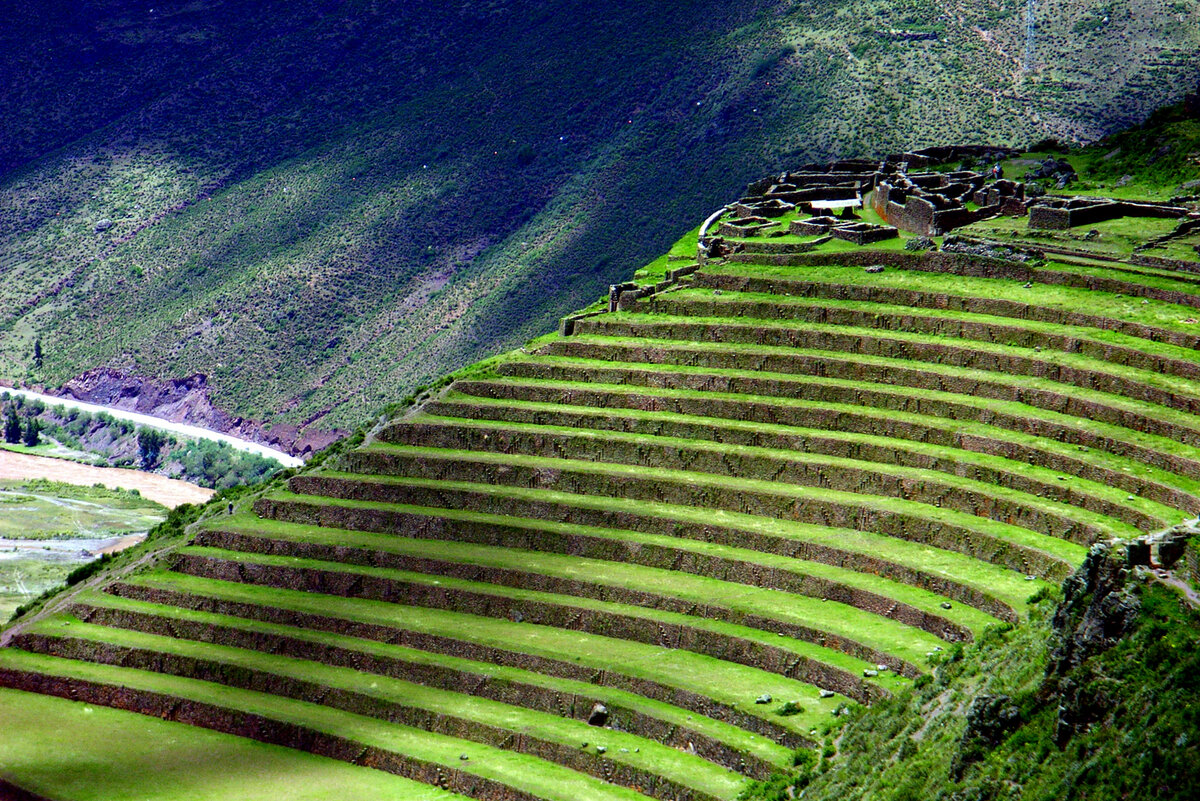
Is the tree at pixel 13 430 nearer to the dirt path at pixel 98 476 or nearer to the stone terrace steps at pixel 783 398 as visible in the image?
the dirt path at pixel 98 476

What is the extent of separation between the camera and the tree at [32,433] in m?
94.5

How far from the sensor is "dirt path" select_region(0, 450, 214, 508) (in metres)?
85.0

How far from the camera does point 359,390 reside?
90562 mm

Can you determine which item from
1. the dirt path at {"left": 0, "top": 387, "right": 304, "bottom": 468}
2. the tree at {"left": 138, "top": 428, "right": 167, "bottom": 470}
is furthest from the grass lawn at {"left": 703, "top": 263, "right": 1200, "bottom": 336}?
the tree at {"left": 138, "top": 428, "right": 167, "bottom": 470}

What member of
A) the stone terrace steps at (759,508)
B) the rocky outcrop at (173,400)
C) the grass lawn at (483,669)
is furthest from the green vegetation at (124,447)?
the stone terrace steps at (759,508)

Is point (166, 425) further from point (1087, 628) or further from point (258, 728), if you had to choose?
point (1087, 628)

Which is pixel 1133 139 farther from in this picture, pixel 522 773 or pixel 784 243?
pixel 522 773

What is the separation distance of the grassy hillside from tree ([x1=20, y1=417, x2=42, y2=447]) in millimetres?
7536

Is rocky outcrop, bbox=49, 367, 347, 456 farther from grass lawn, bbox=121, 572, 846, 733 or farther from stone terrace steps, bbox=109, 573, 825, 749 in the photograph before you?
grass lawn, bbox=121, 572, 846, 733

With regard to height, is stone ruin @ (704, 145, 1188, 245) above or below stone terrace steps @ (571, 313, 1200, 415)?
above

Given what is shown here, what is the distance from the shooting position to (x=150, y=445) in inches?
3656

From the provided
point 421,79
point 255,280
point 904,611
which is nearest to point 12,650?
point 904,611

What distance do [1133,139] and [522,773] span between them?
3501cm

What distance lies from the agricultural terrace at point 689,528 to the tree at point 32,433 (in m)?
61.0
